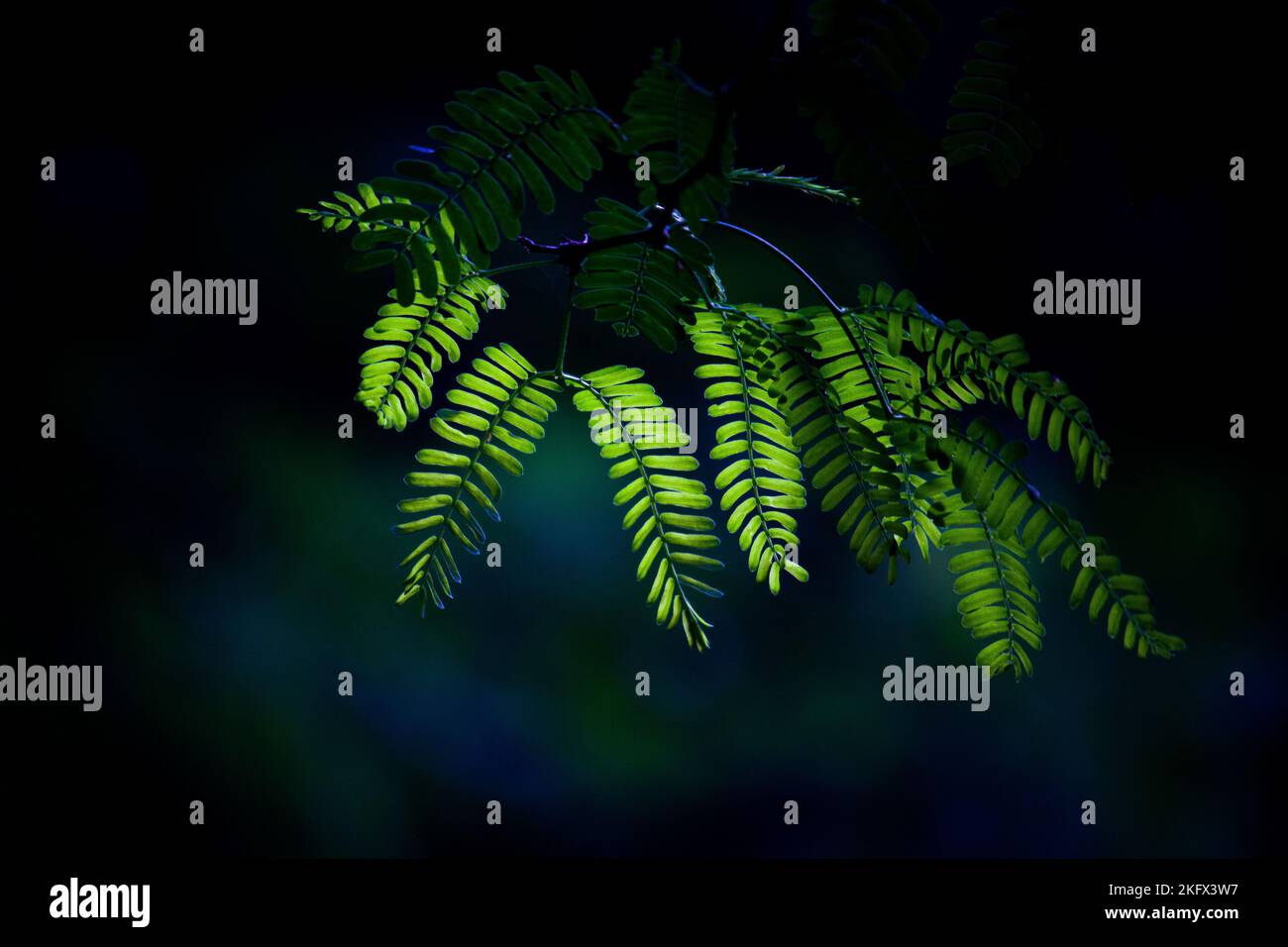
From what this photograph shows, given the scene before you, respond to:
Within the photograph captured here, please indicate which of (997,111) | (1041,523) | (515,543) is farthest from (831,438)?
(515,543)

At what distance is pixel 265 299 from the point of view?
2.00m

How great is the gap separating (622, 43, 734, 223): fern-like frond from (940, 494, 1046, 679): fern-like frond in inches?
12.8

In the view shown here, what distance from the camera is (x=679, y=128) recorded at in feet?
1.99

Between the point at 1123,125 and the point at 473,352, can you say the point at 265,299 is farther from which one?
the point at 1123,125

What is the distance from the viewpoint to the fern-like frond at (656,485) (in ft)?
2.36

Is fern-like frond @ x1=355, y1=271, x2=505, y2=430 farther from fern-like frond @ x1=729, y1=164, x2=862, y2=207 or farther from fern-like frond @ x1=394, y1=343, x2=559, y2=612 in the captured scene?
fern-like frond @ x1=729, y1=164, x2=862, y2=207

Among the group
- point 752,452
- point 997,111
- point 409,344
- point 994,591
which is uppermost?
point 997,111

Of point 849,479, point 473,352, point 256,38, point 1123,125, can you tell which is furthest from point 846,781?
point 256,38

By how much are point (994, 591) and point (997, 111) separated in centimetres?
38

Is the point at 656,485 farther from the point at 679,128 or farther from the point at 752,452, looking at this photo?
the point at 679,128

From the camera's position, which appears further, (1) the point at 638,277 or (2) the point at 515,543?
(2) the point at 515,543

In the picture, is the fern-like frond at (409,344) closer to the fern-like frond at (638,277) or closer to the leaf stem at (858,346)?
the fern-like frond at (638,277)

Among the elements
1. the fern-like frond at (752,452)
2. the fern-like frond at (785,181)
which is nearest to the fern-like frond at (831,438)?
the fern-like frond at (752,452)
